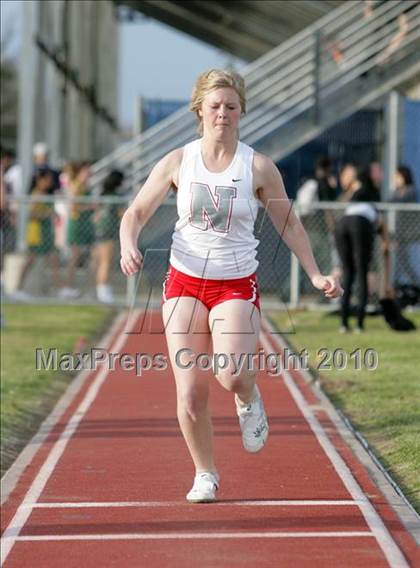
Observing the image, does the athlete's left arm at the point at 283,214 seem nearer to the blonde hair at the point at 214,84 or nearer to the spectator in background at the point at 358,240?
the blonde hair at the point at 214,84

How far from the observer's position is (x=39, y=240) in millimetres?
22094

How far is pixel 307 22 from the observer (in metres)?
27.0

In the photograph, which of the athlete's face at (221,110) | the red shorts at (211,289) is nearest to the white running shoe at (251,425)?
the red shorts at (211,289)

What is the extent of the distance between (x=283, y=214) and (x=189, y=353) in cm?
92

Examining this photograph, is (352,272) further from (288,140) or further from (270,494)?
(270,494)

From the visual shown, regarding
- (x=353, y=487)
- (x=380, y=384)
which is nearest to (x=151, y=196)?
(x=353, y=487)

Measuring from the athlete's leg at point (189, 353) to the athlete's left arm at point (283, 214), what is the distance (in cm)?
63

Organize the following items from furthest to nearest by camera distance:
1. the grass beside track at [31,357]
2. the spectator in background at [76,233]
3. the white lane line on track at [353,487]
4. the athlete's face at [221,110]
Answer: the spectator in background at [76,233] → the grass beside track at [31,357] → the athlete's face at [221,110] → the white lane line on track at [353,487]

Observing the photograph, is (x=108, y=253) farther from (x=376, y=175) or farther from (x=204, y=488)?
(x=204, y=488)

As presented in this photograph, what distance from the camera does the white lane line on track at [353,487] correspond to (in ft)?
23.3

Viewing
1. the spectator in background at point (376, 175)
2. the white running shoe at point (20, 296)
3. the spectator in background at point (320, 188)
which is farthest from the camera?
the white running shoe at point (20, 296)

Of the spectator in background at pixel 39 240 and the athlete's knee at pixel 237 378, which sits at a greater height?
the athlete's knee at pixel 237 378

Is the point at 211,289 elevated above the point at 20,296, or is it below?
above

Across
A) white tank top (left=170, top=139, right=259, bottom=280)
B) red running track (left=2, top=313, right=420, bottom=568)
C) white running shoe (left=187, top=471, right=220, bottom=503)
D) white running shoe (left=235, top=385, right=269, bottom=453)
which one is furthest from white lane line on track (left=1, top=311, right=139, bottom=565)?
white tank top (left=170, top=139, right=259, bottom=280)
